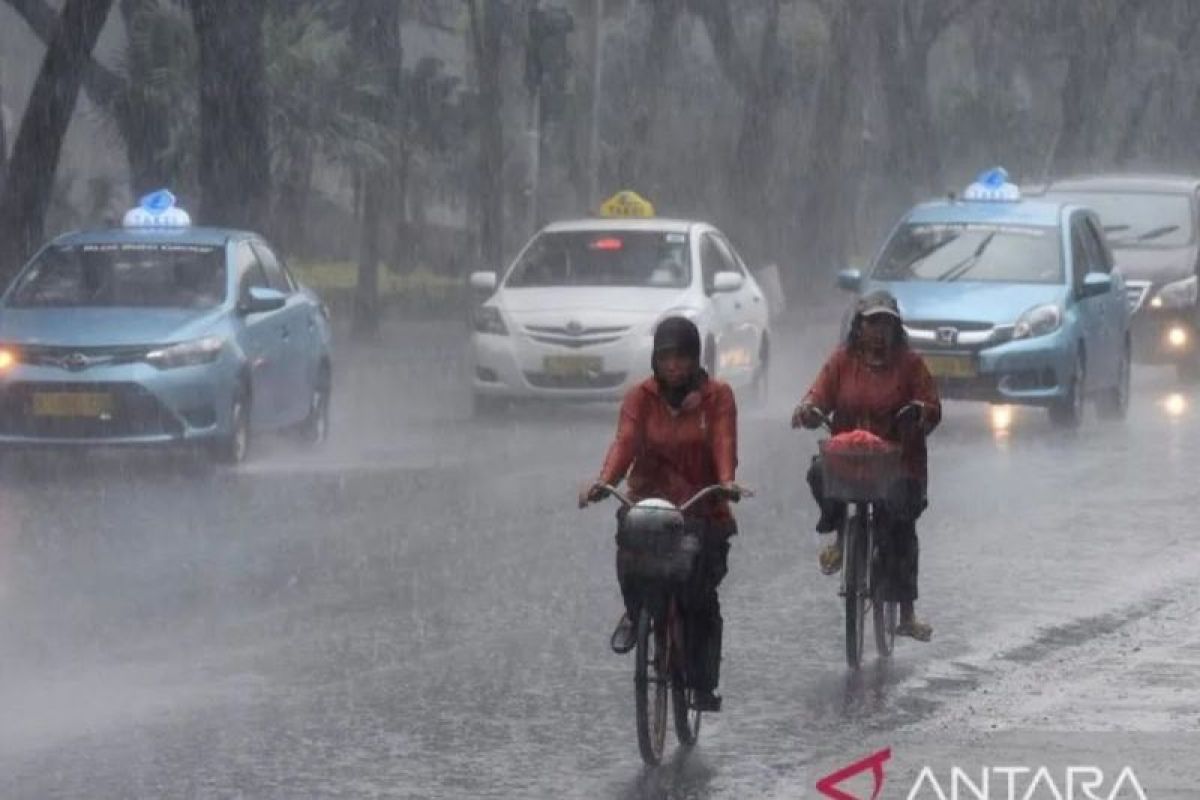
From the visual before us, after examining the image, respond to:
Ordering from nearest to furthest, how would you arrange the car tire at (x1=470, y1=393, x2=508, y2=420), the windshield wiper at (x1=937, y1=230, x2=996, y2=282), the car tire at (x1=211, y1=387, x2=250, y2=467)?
the car tire at (x1=211, y1=387, x2=250, y2=467) → the windshield wiper at (x1=937, y1=230, x2=996, y2=282) → the car tire at (x1=470, y1=393, x2=508, y2=420)

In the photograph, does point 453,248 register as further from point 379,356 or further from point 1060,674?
point 1060,674

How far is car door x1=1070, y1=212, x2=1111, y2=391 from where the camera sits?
76.2 feet

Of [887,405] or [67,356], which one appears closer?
[887,405]

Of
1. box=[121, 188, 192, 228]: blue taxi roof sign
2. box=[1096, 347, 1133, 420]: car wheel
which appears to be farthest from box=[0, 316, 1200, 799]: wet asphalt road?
box=[1096, 347, 1133, 420]: car wheel

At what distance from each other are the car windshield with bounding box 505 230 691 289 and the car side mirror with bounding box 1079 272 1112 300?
3093mm

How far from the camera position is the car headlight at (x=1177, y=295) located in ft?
92.8

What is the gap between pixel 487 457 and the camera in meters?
20.7

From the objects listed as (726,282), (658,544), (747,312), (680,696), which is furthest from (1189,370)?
(658,544)

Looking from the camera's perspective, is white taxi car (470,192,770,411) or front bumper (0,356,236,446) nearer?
front bumper (0,356,236,446)

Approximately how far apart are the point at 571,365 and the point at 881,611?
38.0 ft

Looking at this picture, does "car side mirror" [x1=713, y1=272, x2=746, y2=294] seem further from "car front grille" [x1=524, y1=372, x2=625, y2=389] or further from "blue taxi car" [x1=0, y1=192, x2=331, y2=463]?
"blue taxi car" [x1=0, y1=192, x2=331, y2=463]

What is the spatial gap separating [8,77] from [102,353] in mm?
33370

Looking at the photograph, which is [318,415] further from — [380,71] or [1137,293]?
[380,71]

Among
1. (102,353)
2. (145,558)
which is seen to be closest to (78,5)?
(102,353)
